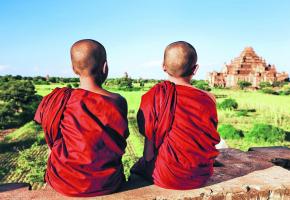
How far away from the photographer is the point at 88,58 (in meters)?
2.57

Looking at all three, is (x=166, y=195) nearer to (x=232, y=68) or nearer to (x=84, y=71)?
(x=84, y=71)

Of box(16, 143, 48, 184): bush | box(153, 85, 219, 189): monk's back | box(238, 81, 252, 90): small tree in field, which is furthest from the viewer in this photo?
box(238, 81, 252, 90): small tree in field

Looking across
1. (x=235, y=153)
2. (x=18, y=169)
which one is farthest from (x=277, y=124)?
(x=235, y=153)

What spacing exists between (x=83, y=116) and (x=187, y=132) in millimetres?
838

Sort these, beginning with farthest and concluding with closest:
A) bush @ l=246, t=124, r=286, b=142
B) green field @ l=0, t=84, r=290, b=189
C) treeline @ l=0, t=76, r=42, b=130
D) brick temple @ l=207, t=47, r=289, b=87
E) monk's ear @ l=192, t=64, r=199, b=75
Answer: brick temple @ l=207, t=47, r=289, b=87 < treeline @ l=0, t=76, r=42, b=130 < bush @ l=246, t=124, r=286, b=142 < green field @ l=0, t=84, r=290, b=189 < monk's ear @ l=192, t=64, r=199, b=75

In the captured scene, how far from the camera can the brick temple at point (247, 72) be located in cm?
5097

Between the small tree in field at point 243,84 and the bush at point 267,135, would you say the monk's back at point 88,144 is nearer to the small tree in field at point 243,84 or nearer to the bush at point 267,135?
the bush at point 267,135

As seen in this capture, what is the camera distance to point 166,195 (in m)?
2.82

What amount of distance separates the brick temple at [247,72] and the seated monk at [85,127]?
166ft

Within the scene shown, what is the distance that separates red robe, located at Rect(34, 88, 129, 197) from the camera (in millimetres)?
2549

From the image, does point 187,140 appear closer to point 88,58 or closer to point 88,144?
point 88,144

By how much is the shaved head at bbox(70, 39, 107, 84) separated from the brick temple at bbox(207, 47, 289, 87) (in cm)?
5073

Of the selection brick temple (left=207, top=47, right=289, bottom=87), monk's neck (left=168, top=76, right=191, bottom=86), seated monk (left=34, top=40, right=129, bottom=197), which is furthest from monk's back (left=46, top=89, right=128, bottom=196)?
brick temple (left=207, top=47, right=289, bottom=87)

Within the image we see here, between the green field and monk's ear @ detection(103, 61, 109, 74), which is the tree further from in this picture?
monk's ear @ detection(103, 61, 109, 74)
